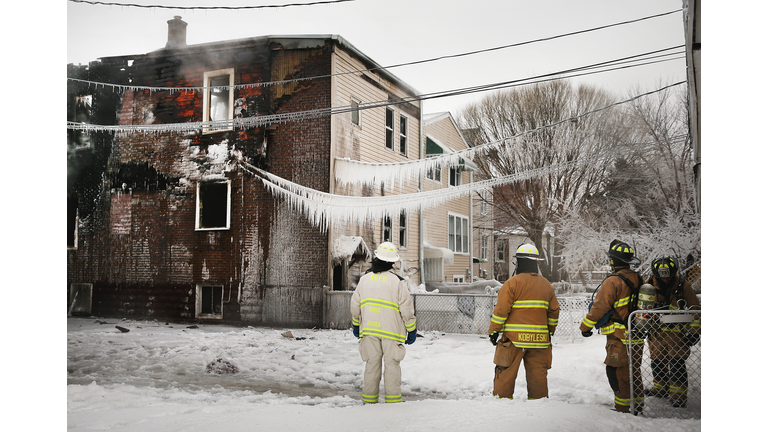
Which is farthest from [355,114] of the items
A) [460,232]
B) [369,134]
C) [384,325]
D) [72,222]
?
[384,325]

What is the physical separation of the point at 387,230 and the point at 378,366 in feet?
25.8

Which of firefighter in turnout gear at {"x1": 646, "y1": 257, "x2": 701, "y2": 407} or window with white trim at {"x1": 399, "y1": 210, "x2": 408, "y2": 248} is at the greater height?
window with white trim at {"x1": 399, "y1": 210, "x2": 408, "y2": 248}

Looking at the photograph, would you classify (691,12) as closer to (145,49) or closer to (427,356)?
(427,356)

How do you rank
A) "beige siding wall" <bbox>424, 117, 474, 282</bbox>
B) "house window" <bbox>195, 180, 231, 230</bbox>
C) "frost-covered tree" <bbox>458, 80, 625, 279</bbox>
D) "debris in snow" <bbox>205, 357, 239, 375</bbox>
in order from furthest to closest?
1. "frost-covered tree" <bbox>458, 80, 625, 279</bbox>
2. "beige siding wall" <bbox>424, 117, 474, 282</bbox>
3. "house window" <bbox>195, 180, 231, 230</bbox>
4. "debris in snow" <bbox>205, 357, 239, 375</bbox>

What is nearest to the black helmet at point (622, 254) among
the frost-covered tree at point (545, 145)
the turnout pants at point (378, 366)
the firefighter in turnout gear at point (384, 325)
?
the firefighter in turnout gear at point (384, 325)

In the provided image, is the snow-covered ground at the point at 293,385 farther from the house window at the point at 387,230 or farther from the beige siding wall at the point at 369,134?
the house window at the point at 387,230

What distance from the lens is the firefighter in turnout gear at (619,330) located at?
3955 millimetres

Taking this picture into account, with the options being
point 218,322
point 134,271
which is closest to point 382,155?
point 218,322

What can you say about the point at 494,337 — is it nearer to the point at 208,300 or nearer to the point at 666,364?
the point at 666,364

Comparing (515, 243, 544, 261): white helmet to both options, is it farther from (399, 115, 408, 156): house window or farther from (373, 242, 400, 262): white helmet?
(399, 115, 408, 156): house window

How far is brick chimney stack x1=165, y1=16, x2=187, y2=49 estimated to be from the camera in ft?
35.3

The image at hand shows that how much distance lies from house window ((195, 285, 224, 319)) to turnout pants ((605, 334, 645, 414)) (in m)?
8.33

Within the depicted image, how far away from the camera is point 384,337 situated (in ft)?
13.2

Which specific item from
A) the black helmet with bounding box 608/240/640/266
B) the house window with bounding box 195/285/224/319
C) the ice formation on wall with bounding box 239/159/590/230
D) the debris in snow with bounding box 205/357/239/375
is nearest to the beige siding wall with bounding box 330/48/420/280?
the ice formation on wall with bounding box 239/159/590/230
